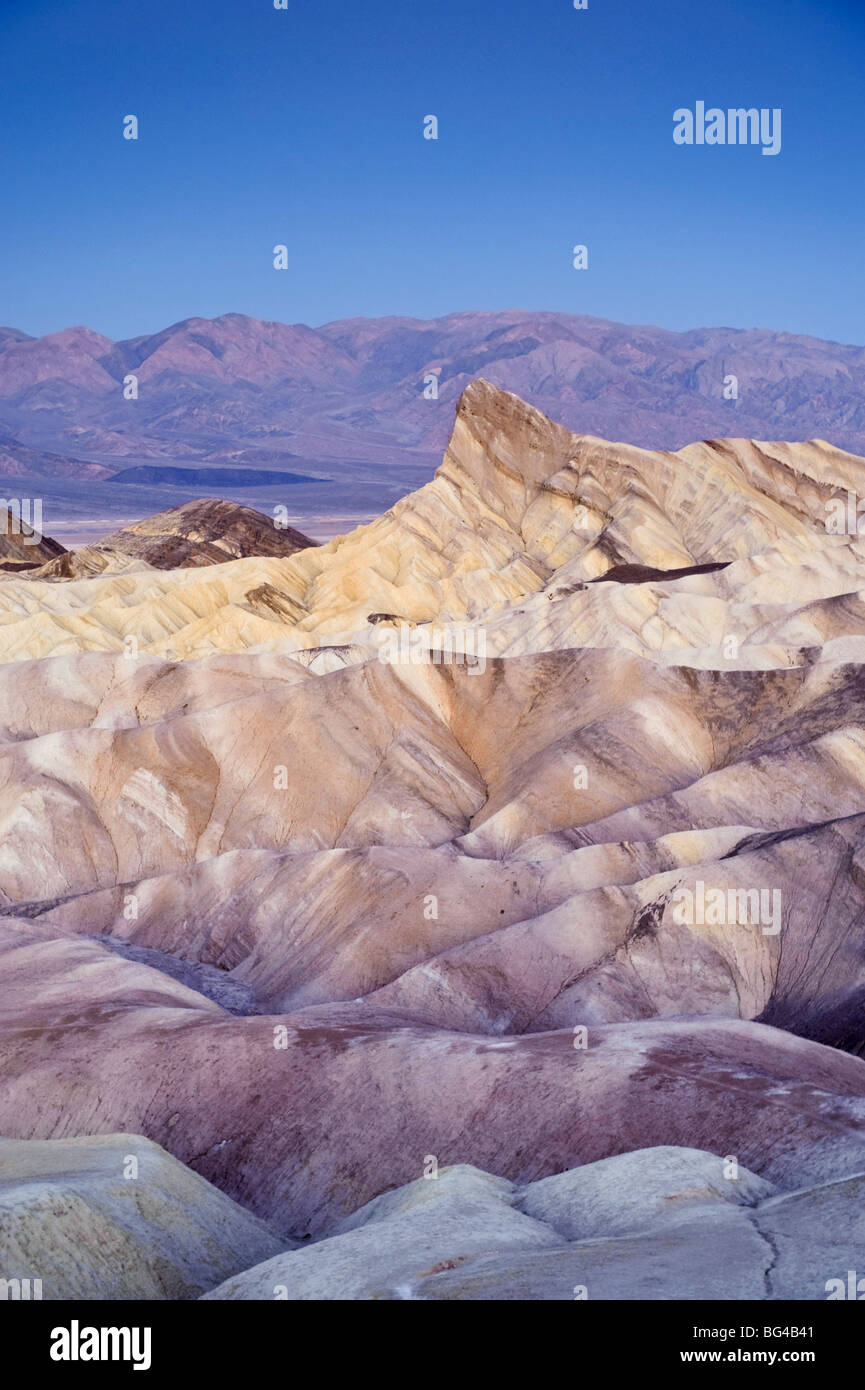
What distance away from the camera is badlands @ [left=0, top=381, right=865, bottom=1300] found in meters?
14.4

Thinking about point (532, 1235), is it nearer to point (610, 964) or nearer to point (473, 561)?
point (610, 964)

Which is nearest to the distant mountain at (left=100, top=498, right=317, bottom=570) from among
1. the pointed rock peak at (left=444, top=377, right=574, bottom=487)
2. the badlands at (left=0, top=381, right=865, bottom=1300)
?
the pointed rock peak at (left=444, top=377, right=574, bottom=487)

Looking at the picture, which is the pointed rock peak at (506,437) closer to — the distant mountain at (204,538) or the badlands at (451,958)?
the distant mountain at (204,538)

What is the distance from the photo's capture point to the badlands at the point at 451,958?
14.4 metres

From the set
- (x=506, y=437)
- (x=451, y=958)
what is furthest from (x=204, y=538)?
(x=451, y=958)

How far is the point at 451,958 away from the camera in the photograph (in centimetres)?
2858

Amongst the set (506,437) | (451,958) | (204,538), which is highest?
(506,437)

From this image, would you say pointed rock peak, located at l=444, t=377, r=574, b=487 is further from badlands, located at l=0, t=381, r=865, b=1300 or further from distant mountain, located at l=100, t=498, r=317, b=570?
badlands, located at l=0, t=381, r=865, b=1300

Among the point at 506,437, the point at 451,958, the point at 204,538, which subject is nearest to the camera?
the point at 451,958

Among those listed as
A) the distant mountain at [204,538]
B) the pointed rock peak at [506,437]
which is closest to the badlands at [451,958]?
the pointed rock peak at [506,437]

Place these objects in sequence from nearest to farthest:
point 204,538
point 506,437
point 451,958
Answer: point 451,958
point 506,437
point 204,538

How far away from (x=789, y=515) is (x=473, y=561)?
745 inches

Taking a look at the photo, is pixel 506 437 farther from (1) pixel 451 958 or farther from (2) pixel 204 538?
(1) pixel 451 958

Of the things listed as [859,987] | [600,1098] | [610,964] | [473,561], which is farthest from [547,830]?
[473,561]
